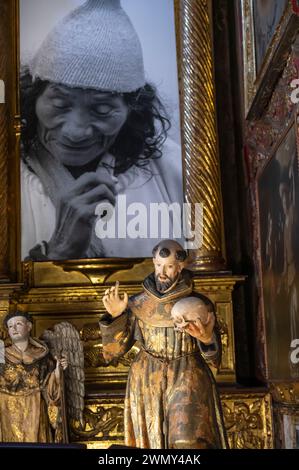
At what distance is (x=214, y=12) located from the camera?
25.4 feet

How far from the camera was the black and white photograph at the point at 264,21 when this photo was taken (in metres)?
5.29

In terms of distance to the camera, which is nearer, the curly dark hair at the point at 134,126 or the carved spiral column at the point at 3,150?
the carved spiral column at the point at 3,150

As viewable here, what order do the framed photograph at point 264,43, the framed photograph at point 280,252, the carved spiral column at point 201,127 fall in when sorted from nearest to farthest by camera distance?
the framed photograph at point 264,43 → the framed photograph at point 280,252 → the carved spiral column at point 201,127

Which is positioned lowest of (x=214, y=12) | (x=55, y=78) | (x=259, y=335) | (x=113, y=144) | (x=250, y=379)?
(x=250, y=379)

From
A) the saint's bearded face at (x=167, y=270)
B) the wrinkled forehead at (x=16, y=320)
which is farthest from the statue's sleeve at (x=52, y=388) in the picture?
the saint's bearded face at (x=167, y=270)

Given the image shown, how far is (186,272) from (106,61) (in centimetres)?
415

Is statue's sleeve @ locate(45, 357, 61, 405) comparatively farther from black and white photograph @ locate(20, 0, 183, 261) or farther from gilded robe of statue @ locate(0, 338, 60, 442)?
black and white photograph @ locate(20, 0, 183, 261)

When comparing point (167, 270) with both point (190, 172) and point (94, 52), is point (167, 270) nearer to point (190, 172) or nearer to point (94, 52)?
point (190, 172)

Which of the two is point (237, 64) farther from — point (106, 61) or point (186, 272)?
point (186, 272)

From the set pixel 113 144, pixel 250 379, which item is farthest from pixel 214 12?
pixel 250 379

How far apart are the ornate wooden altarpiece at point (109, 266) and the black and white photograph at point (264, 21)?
906mm

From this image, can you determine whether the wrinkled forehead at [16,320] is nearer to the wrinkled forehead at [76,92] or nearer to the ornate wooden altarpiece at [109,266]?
the ornate wooden altarpiece at [109,266]

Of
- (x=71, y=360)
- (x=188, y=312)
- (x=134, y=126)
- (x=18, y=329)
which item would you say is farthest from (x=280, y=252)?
(x=134, y=126)

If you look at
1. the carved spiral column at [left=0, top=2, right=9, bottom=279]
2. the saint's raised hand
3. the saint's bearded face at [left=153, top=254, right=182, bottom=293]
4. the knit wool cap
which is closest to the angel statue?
the carved spiral column at [left=0, top=2, right=9, bottom=279]
